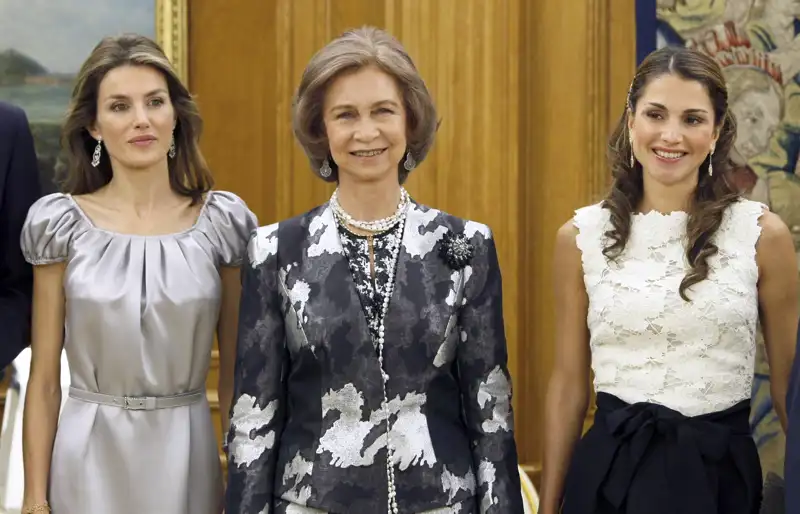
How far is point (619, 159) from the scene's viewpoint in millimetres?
2760

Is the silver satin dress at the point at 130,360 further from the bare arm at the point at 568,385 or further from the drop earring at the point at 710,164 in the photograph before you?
the drop earring at the point at 710,164

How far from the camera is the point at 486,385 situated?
7.88 ft

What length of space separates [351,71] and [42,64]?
2.36 meters

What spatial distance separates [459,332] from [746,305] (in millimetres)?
649

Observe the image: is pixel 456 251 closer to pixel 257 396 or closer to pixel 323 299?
pixel 323 299

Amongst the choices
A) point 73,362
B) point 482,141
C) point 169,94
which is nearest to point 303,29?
point 482,141

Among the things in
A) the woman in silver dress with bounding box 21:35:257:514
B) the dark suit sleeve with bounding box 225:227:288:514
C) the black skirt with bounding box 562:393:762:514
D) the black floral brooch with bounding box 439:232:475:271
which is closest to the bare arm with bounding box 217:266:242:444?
the woman in silver dress with bounding box 21:35:257:514

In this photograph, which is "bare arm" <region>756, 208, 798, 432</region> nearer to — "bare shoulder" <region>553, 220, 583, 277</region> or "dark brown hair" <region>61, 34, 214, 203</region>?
"bare shoulder" <region>553, 220, 583, 277</region>

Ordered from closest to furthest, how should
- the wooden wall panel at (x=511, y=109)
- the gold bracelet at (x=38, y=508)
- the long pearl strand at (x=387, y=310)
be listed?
the long pearl strand at (x=387, y=310) → the gold bracelet at (x=38, y=508) → the wooden wall panel at (x=511, y=109)

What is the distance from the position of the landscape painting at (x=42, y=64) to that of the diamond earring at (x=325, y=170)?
211 cm

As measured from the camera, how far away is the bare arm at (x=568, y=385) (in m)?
2.67

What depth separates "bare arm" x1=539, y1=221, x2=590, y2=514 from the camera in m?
2.67

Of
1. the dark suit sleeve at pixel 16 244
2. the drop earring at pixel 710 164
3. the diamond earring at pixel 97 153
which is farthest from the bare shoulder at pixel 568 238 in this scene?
the dark suit sleeve at pixel 16 244

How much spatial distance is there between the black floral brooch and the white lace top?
368 mm
